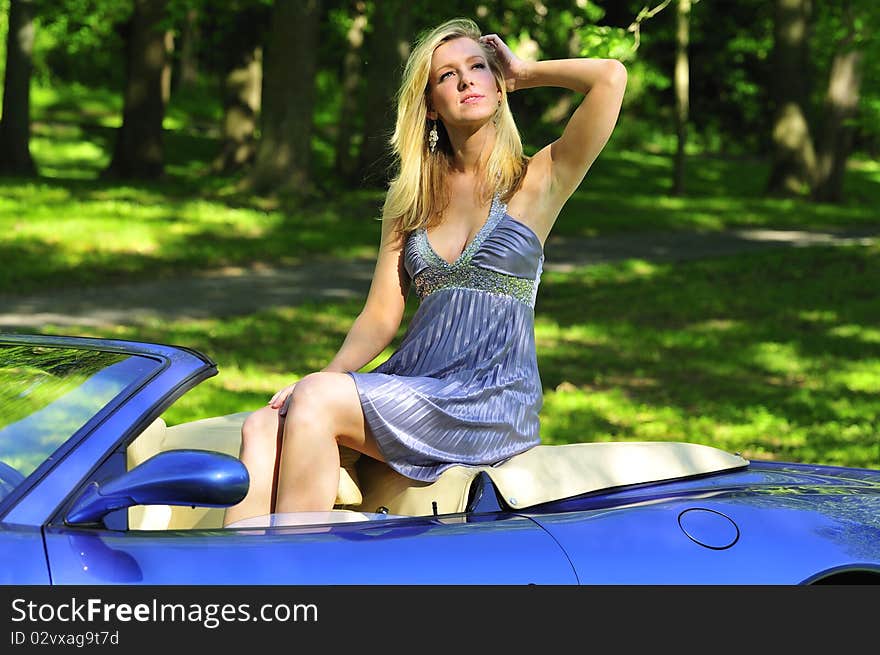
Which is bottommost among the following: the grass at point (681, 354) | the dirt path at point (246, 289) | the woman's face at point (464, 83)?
the dirt path at point (246, 289)

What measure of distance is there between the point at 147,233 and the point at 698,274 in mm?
6396

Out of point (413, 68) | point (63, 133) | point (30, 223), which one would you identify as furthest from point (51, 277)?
point (63, 133)

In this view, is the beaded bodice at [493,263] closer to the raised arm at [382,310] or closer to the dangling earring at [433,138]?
the raised arm at [382,310]

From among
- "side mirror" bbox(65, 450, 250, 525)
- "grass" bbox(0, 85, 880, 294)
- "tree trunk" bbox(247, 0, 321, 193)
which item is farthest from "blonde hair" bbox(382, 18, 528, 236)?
"tree trunk" bbox(247, 0, 321, 193)

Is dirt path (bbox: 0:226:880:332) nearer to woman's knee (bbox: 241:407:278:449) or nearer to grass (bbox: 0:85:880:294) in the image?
grass (bbox: 0:85:880:294)

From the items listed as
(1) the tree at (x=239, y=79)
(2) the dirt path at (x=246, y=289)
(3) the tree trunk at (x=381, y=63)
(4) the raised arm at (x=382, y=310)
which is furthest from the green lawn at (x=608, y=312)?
(4) the raised arm at (x=382, y=310)

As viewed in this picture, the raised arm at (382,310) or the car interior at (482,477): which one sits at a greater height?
the raised arm at (382,310)

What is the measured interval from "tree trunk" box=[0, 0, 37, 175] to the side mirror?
17492mm

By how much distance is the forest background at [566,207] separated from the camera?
27.3 ft

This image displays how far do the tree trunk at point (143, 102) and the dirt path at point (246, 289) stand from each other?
22.8ft

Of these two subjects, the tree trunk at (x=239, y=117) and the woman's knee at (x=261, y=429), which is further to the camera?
the tree trunk at (x=239, y=117)

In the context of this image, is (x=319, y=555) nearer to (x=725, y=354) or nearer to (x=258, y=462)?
(x=258, y=462)

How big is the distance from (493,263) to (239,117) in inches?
786

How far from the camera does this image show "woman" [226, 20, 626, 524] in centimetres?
286
